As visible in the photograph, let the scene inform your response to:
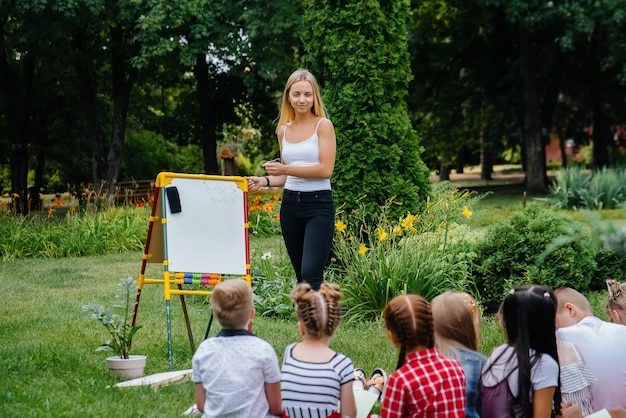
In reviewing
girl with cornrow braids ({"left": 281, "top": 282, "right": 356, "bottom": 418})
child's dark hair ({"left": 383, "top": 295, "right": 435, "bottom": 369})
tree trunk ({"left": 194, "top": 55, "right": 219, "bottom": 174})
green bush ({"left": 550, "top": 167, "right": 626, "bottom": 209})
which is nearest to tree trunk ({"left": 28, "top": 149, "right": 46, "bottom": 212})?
tree trunk ({"left": 194, "top": 55, "right": 219, "bottom": 174})

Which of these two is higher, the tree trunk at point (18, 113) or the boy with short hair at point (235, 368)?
the tree trunk at point (18, 113)

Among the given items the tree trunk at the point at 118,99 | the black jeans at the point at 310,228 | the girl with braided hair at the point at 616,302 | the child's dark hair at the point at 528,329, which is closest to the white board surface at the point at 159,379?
the black jeans at the point at 310,228

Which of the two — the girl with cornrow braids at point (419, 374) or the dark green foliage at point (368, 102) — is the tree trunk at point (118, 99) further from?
the girl with cornrow braids at point (419, 374)

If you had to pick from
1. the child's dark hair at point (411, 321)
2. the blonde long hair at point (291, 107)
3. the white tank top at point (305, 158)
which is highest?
the blonde long hair at point (291, 107)

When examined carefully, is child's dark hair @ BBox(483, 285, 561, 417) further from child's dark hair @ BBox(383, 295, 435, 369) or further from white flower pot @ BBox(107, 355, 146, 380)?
white flower pot @ BBox(107, 355, 146, 380)

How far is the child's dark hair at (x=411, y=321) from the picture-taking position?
3506mm

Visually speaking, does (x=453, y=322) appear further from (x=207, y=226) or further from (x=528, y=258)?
(x=528, y=258)

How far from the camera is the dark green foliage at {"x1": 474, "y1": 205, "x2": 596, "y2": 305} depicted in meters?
7.43

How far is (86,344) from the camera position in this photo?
6211 mm

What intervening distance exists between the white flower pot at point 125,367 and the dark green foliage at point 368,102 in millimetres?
3881

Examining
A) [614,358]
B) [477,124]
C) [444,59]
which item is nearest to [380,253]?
[614,358]

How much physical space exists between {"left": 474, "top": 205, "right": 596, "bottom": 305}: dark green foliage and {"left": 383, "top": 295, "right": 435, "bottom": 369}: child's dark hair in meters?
3.97

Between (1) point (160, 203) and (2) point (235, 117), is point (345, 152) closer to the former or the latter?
(1) point (160, 203)

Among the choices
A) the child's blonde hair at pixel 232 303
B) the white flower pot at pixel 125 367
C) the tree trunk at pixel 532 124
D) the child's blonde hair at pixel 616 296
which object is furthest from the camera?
the tree trunk at pixel 532 124
